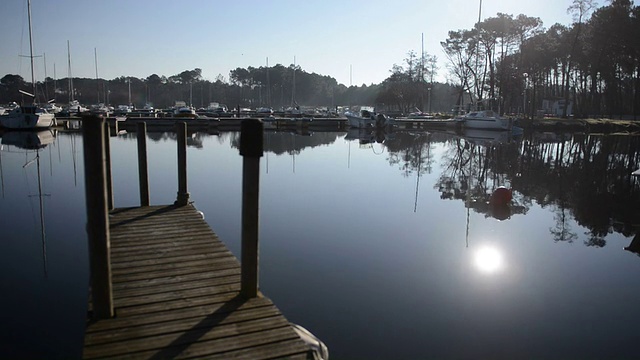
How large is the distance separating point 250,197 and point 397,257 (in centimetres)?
527

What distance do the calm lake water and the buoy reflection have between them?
0.06m

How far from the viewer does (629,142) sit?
38.9 meters

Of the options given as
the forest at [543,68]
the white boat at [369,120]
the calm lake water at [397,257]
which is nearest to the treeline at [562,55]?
the forest at [543,68]

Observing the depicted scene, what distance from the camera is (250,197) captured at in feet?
16.7

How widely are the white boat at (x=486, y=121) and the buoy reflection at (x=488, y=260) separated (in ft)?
139

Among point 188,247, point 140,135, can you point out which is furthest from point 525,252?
point 140,135

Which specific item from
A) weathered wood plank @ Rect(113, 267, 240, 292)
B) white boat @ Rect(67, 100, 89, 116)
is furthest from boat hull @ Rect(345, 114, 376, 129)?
weathered wood plank @ Rect(113, 267, 240, 292)

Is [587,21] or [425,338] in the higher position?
[587,21]

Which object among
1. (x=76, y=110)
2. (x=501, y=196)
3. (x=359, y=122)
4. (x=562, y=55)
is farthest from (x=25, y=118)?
(x=562, y=55)

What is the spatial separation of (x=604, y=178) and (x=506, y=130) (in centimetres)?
2932

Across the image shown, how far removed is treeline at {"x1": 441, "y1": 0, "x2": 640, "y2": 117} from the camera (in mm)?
53594

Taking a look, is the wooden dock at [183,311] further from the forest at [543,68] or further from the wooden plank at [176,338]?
the forest at [543,68]

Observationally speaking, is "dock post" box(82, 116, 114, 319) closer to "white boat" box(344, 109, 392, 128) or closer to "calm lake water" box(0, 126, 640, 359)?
"calm lake water" box(0, 126, 640, 359)

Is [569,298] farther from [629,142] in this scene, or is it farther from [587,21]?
[587,21]
